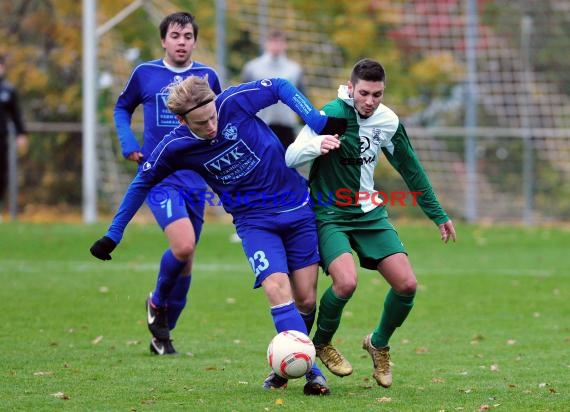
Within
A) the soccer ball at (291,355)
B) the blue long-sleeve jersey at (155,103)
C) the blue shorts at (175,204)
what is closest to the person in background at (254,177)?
the soccer ball at (291,355)

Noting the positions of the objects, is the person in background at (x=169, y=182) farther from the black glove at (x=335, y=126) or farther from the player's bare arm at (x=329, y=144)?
the player's bare arm at (x=329, y=144)

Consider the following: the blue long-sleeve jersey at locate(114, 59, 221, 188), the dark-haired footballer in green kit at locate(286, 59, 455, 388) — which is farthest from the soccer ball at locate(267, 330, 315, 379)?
the blue long-sleeve jersey at locate(114, 59, 221, 188)

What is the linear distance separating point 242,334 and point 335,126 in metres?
2.85

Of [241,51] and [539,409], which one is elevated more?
[241,51]

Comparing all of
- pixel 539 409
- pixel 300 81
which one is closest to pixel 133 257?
pixel 300 81

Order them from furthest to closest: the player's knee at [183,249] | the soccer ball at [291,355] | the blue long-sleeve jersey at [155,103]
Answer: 1. the blue long-sleeve jersey at [155,103]
2. the player's knee at [183,249]
3. the soccer ball at [291,355]

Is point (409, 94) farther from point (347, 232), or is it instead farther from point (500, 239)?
point (347, 232)

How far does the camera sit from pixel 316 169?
6672 mm

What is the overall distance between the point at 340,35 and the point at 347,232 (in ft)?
42.3

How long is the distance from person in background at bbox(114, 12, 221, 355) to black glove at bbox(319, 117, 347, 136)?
169cm

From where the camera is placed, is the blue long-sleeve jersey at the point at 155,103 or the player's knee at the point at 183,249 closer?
the player's knee at the point at 183,249

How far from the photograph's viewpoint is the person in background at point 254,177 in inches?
247

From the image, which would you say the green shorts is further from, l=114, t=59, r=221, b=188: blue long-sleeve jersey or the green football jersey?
l=114, t=59, r=221, b=188: blue long-sleeve jersey

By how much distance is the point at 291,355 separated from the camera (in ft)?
19.5
